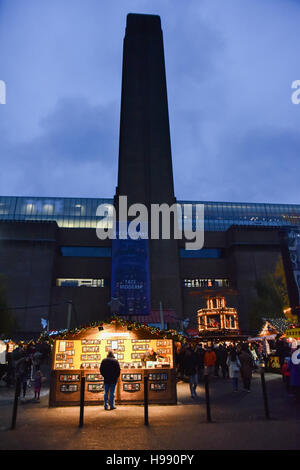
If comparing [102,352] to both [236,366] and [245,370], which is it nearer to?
[236,366]

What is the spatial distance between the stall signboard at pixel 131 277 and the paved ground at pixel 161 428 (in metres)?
22.8

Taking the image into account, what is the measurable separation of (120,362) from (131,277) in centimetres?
2266

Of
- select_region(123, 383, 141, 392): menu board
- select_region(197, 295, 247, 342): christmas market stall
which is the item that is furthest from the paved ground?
select_region(197, 295, 247, 342): christmas market stall

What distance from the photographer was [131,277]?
116 feet

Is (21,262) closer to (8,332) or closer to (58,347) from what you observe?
(8,332)

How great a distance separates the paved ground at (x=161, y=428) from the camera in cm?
621

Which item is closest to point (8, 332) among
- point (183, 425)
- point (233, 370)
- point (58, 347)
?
point (58, 347)

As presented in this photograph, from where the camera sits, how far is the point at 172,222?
1876 inches

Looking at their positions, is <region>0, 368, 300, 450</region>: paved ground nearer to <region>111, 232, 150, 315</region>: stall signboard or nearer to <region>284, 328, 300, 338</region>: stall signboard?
<region>284, 328, 300, 338</region>: stall signboard

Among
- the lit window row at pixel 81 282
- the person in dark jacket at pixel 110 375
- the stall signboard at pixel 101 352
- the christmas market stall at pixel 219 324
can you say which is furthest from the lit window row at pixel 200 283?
the person in dark jacket at pixel 110 375

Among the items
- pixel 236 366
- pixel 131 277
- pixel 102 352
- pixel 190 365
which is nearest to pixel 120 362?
pixel 102 352

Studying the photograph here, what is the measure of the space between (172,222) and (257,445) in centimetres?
4207

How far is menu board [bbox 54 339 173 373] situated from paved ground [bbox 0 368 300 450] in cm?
169

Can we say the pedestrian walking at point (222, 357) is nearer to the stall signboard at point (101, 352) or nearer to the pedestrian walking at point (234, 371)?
the pedestrian walking at point (234, 371)
